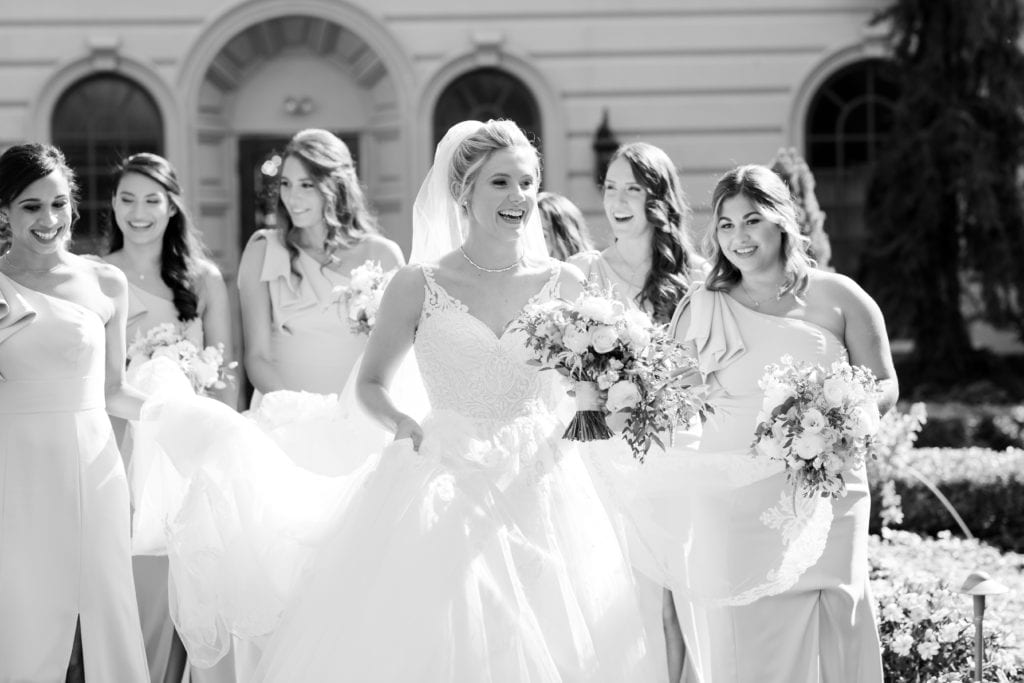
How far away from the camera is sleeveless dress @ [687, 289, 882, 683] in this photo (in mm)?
5152

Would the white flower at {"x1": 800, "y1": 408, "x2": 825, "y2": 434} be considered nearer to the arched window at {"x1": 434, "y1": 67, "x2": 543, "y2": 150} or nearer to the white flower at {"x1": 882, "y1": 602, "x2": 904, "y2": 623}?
the white flower at {"x1": 882, "y1": 602, "x2": 904, "y2": 623}

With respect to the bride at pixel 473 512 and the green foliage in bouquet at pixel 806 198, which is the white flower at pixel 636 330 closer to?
the bride at pixel 473 512

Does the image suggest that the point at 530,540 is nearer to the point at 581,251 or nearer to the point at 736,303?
the point at 736,303

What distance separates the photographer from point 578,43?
57.2 feet

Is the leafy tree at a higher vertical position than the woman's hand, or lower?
higher

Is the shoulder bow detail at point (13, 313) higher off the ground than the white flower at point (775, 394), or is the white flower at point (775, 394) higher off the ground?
the shoulder bow detail at point (13, 313)

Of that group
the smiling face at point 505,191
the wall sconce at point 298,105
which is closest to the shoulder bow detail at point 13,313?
the smiling face at point 505,191

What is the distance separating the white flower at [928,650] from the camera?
19.4 ft

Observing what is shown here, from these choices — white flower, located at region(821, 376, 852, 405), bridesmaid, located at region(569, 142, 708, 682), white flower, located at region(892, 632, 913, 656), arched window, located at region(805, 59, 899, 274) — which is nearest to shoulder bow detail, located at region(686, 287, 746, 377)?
white flower, located at region(821, 376, 852, 405)

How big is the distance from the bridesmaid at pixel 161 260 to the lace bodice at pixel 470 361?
2248mm

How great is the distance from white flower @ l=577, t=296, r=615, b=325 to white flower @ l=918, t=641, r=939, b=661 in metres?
2.24

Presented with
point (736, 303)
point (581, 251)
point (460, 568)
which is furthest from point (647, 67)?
point (460, 568)

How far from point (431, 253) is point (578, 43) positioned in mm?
12336

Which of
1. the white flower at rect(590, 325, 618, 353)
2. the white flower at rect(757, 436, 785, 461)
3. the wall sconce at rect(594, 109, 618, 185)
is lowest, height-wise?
the white flower at rect(757, 436, 785, 461)
